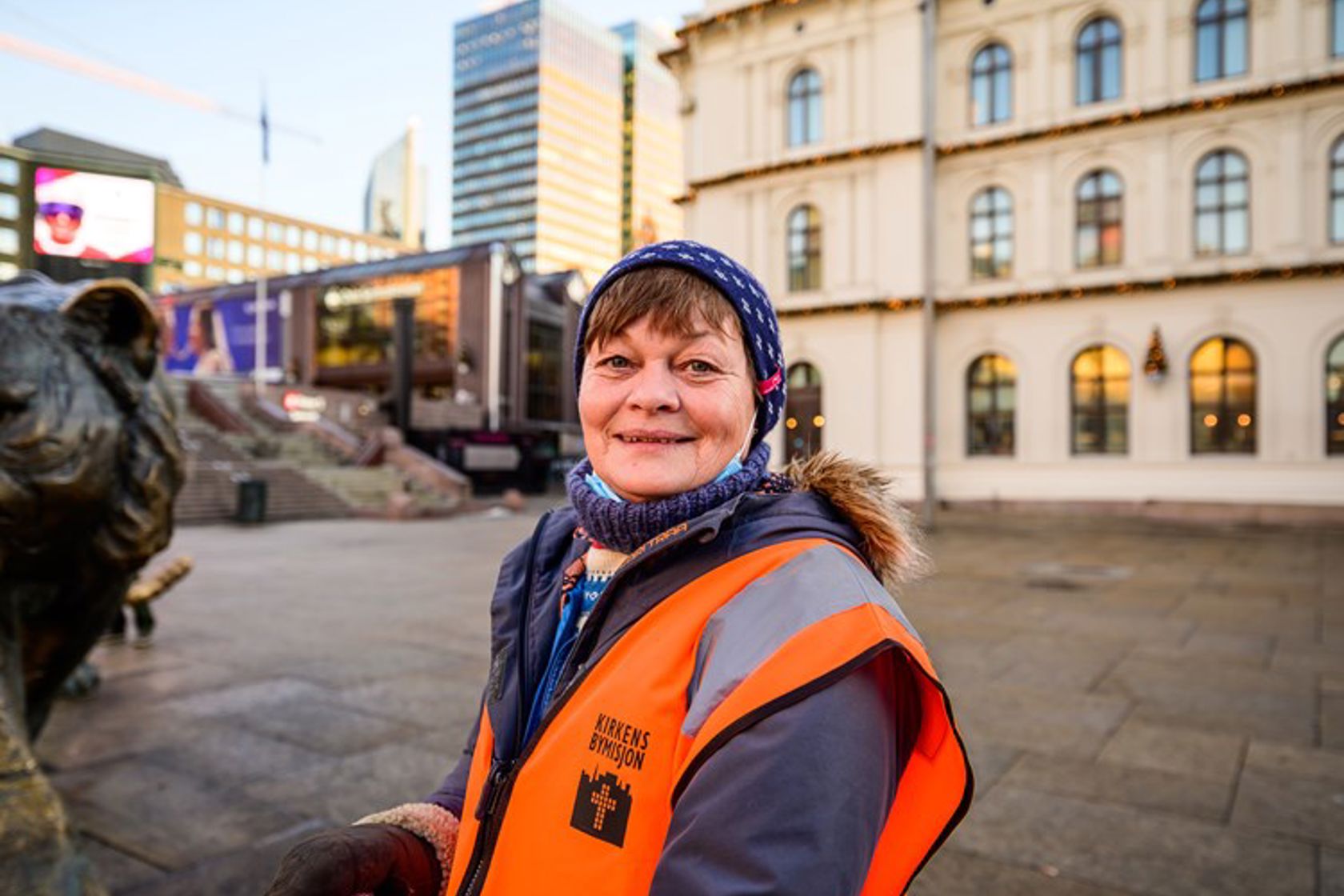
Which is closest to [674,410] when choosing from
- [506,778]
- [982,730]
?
[506,778]

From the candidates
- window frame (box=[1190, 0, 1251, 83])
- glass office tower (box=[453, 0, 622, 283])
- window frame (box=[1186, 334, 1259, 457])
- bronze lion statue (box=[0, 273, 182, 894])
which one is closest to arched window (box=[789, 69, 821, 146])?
window frame (box=[1190, 0, 1251, 83])

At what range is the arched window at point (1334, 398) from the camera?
17672 millimetres

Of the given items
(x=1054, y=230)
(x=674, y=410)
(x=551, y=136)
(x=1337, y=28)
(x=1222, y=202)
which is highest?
(x=551, y=136)

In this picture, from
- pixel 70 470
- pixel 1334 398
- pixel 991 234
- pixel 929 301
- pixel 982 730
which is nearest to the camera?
pixel 70 470

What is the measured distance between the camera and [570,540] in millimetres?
1640

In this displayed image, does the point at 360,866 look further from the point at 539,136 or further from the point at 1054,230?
the point at 539,136

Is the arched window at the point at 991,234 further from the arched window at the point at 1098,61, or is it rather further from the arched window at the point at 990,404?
the arched window at the point at 1098,61

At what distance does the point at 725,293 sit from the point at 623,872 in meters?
0.85

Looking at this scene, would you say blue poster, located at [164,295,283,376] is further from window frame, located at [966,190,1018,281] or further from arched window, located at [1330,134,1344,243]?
arched window, located at [1330,134,1344,243]

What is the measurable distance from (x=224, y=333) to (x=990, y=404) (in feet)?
135

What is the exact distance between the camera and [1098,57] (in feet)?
66.1

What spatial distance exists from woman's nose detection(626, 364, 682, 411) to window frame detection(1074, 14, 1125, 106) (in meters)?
22.6

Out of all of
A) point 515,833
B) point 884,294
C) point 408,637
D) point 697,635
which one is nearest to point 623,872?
point 515,833

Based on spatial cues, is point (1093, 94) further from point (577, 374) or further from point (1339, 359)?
point (577, 374)
